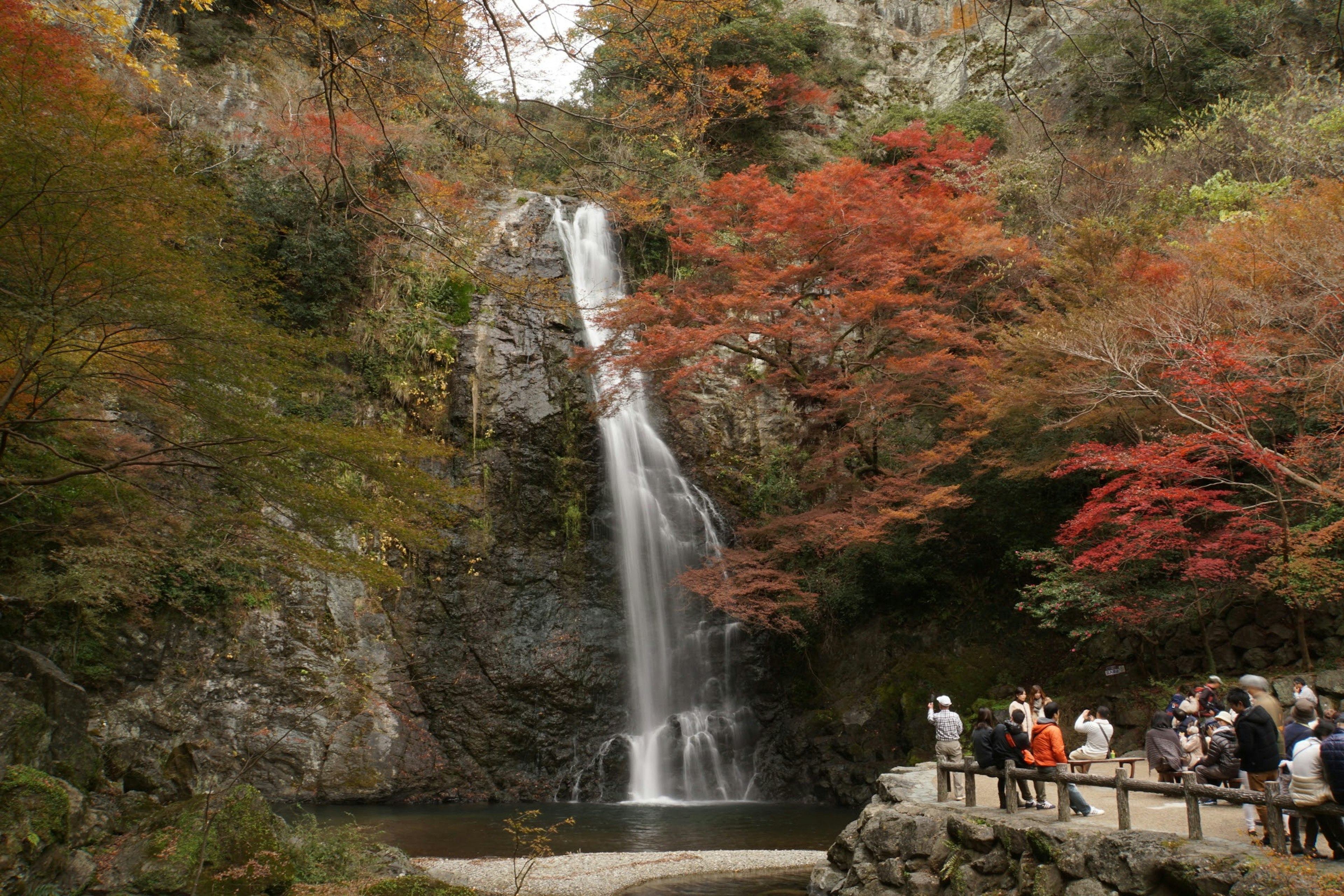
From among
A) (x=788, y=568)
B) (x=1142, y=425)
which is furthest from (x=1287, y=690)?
(x=788, y=568)

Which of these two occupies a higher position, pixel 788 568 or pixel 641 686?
pixel 788 568

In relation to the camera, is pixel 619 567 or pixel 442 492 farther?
pixel 619 567

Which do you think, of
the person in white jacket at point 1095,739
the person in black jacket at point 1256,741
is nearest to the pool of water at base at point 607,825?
the person in white jacket at point 1095,739

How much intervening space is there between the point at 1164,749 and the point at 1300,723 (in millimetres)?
2415

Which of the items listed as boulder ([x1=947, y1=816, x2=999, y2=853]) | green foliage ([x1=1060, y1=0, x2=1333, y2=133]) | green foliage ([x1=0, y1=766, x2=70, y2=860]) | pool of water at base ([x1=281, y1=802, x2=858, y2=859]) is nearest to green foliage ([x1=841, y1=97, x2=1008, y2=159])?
green foliage ([x1=1060, y1=0, x2=1333, y2=133])

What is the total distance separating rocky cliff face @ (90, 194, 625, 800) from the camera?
12.6 metres

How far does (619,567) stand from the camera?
17094 millimetres

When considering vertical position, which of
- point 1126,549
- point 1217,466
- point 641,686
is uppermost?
point 1217,466

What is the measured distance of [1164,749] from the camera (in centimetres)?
764

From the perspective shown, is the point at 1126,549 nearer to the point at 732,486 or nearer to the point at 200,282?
the point at 732,486

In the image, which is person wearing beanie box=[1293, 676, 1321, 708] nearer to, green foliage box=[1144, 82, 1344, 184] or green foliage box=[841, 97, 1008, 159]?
green foliage box=[1144, 82, 1344, 184]

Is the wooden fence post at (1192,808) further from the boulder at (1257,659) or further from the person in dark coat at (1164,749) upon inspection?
the boulder at (1257,659)

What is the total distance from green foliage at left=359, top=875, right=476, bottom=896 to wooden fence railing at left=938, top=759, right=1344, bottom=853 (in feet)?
15.2

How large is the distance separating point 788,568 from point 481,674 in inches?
247
